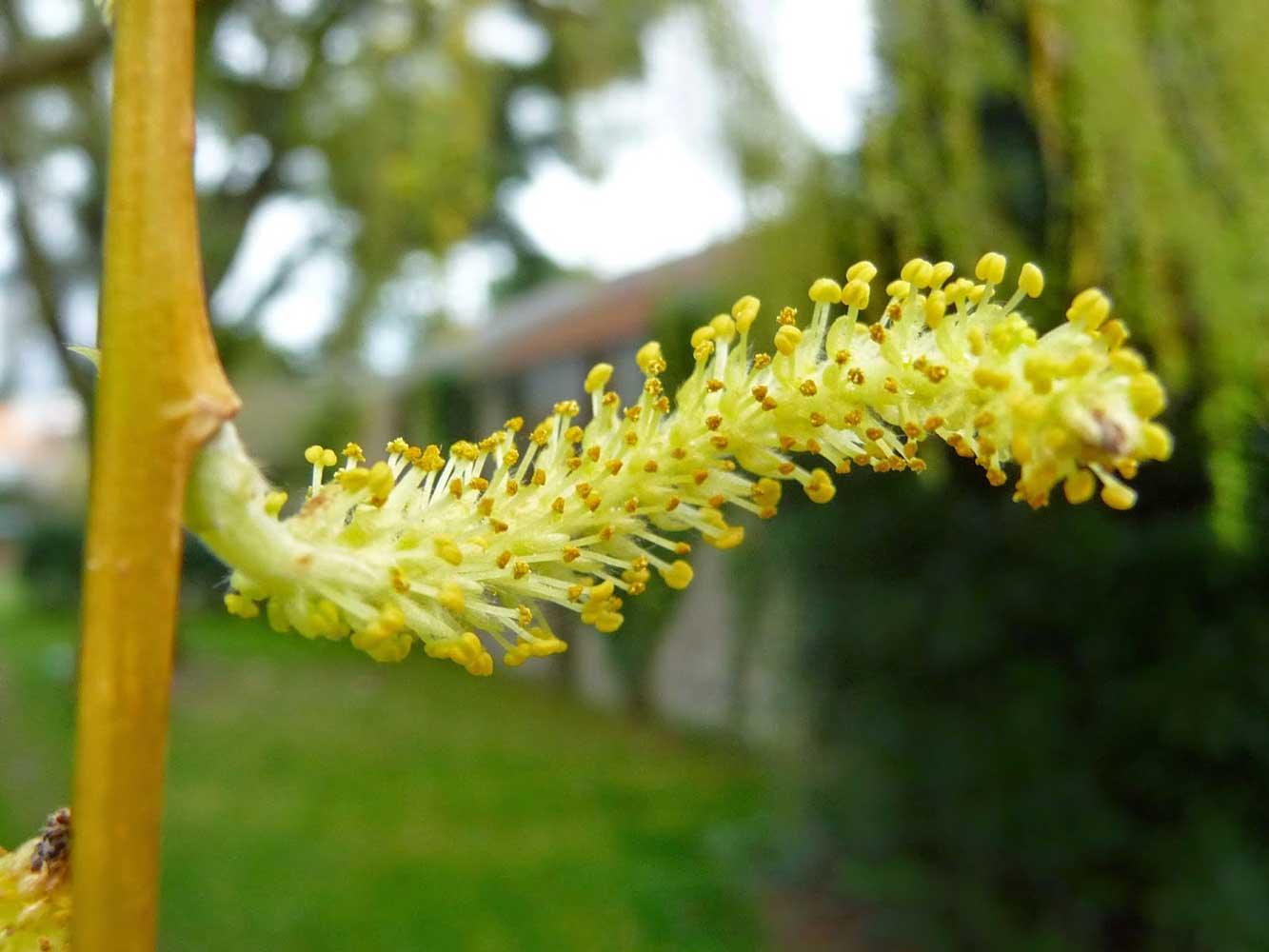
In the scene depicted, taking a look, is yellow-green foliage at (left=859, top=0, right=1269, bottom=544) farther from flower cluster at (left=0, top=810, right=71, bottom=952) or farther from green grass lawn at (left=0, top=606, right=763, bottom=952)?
green grass lawn at (left=0, top=606, right=763, bottom=952)

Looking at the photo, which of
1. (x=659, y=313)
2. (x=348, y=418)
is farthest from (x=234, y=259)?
(x=659, y=313)

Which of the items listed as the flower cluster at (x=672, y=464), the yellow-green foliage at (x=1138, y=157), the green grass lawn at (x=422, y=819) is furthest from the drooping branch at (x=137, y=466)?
the green grass lawn at (x=422, y=819)

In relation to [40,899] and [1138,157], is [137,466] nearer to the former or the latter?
[40,899]

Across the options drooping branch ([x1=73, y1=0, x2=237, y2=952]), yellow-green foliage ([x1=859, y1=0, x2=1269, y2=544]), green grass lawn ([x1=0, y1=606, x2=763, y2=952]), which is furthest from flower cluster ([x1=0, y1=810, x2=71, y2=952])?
green grass lawn ([x1=0, y1=606, x2=763, y2=952])

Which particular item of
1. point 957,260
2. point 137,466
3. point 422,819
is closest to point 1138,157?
point 957,260

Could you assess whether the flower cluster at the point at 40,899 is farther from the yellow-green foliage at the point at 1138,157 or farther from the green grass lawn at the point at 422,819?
the green grass lawn at the point at 422,819

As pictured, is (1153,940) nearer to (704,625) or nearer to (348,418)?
(348,418)
